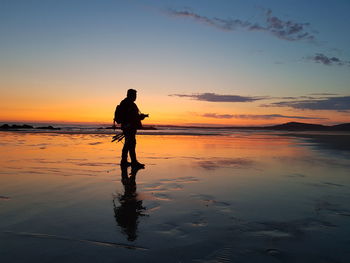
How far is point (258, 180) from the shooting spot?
715 cm

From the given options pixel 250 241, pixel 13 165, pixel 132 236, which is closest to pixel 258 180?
pixel 250 241

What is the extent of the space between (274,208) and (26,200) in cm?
417

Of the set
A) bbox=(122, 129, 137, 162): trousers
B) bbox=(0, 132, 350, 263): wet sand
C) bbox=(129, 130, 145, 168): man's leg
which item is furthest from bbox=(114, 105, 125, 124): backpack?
bbox=(0, 132, 350, 263): wet sand

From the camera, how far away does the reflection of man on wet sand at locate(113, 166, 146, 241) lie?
3732 mm

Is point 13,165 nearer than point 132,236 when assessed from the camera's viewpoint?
No

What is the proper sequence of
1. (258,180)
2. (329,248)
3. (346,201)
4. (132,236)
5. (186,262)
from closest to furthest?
(186,262) → (329,248) → (132,236) → (346,201) → (258,180)

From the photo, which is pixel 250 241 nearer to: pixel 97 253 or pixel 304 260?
pixel 304 260

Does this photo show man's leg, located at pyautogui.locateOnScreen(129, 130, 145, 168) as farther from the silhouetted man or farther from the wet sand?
the wet sand

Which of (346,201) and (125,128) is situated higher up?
(125,128)

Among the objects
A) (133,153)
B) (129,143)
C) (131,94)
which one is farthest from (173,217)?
(131,94)

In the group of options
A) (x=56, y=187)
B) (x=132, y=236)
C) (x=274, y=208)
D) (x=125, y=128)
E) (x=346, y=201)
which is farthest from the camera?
(x=125, y=128)

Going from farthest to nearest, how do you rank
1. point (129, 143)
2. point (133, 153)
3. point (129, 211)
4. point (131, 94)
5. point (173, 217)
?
point (131, 94) → point (129, 143) → point (133, 153) → point (129, 211) → point (173, 217)

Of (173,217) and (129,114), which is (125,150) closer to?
(129,114)

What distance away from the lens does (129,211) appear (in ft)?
14.9
